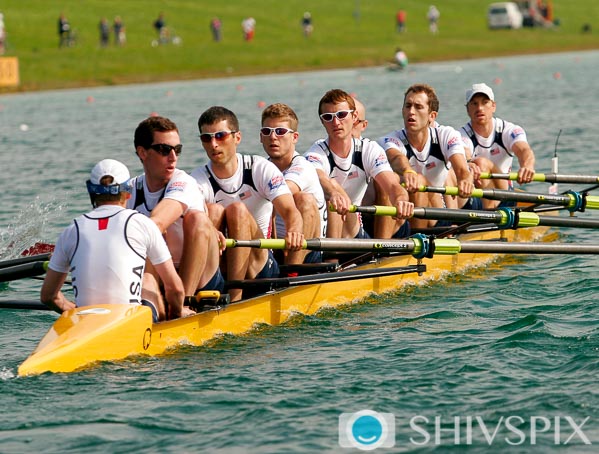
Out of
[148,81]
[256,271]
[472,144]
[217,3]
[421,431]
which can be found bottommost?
[421,431]

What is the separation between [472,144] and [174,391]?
7506mm

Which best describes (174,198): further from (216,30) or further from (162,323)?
(216,30)

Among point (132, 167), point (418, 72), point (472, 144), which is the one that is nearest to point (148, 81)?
point (418, 72)

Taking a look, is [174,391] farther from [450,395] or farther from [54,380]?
[450,395]

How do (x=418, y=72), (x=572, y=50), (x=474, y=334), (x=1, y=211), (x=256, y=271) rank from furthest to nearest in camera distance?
(x=572, y=50)
(x=418, y=72)
(x=1, y=211)
(x=256, y=271)
(x=474, y=334)

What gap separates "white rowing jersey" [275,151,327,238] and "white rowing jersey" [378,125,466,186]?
7.26ft

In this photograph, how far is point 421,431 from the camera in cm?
661

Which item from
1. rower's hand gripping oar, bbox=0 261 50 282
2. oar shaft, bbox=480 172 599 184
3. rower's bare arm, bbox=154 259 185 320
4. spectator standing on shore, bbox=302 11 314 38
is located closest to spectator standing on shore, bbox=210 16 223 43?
spectator standing on shore, bbox=302 11 314 38

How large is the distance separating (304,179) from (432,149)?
2838 millimetres

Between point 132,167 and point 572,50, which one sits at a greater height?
point 572,50

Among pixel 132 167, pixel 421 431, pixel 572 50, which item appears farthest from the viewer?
pixel 572 50

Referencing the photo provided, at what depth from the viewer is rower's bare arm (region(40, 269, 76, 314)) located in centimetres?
770

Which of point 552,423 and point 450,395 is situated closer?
point 552,423

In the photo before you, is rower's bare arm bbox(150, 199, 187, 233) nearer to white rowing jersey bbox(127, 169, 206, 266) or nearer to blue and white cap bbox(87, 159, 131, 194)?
white rowing jersey bbox(127, 169, 206, 266)
